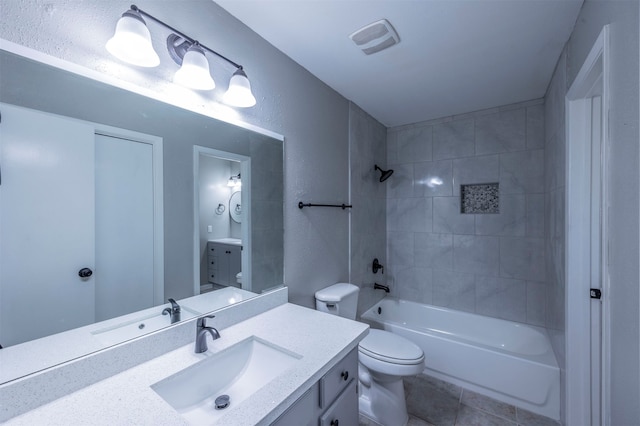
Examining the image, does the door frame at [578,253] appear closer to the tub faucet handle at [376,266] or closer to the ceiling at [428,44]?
the ceiling at [428,44]

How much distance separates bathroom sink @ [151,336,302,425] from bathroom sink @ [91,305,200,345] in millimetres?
225

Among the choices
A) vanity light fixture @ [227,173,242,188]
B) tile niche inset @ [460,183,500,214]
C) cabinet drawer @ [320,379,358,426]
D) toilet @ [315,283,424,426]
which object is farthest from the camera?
tile niche inset @ [460,183,500,214]

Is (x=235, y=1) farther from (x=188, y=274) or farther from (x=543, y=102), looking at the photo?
(x=543, y=102)

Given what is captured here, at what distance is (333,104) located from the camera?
2164 millimetres

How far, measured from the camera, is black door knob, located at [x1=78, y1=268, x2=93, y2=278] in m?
0.88

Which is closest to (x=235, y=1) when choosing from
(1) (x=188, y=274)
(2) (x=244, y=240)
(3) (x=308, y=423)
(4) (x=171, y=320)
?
(2) (x=244, y=240)

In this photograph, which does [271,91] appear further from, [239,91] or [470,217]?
[470,217]

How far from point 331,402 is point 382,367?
779mm

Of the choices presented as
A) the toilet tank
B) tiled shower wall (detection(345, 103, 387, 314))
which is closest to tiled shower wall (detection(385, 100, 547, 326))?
tiled shower wall (detection(345, 103, 387, 314))

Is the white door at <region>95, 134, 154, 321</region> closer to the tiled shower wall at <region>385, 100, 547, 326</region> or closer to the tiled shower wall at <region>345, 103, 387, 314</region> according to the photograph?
the tiled shower wall at <region>345, 103, 387, 314</region>

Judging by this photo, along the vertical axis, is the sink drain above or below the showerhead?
below

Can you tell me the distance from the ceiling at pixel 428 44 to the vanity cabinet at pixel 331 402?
167 cm

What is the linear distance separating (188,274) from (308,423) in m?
0.77

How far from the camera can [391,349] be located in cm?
176
